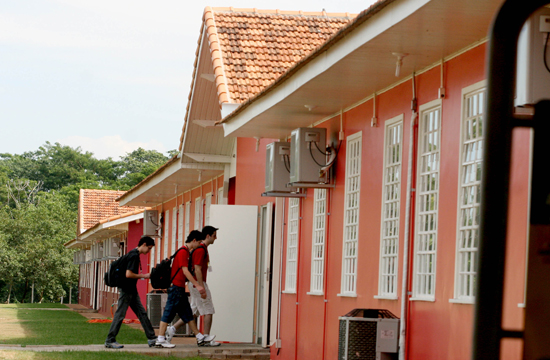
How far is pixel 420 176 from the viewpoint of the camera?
8383 millimetres

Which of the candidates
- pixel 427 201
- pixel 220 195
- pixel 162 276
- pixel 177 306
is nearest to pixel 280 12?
pixel 220 195

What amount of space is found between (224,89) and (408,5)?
26.9ft

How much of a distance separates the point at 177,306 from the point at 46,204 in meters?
62.2

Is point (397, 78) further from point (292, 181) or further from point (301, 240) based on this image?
point (301, 240)

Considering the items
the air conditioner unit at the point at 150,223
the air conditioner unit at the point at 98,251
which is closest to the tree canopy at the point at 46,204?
the air conditioner unit at the point at 98,251

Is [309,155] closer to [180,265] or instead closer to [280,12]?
[180,265]

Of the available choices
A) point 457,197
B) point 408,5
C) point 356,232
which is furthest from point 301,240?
point 408,5

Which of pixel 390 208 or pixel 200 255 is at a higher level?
pixel 390 208

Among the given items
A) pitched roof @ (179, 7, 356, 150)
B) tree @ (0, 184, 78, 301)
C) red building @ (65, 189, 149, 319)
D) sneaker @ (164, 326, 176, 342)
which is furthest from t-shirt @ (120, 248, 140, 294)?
tree @ (0, 184, 78, 301)

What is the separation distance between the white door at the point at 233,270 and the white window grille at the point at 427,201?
7.01 meters

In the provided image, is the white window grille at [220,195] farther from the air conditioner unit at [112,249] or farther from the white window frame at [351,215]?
the air conditioner unit at [112,249]

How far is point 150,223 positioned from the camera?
28312mm

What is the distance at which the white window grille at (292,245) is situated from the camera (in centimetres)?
1298

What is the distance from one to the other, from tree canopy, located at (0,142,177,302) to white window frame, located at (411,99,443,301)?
51994 mm
